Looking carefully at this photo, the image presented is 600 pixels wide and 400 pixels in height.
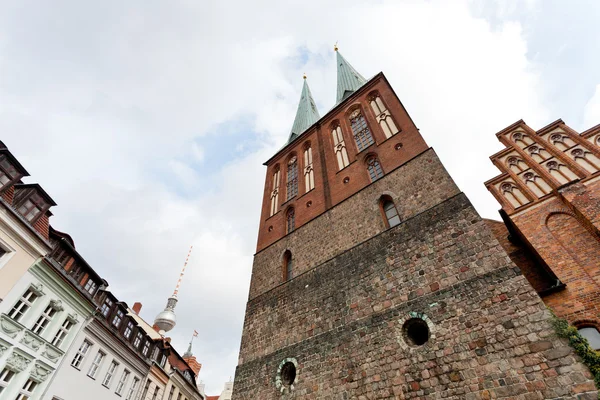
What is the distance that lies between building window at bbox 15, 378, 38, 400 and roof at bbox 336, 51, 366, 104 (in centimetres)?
1953

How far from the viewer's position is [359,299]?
29.2 ft

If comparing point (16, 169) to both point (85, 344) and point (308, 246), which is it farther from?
point (308, 246)

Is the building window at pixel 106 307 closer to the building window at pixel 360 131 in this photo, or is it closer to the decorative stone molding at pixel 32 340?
the decorative stone molding at pixel 32 340

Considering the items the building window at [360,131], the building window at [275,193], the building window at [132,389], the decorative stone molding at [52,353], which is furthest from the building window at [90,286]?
the building window at [360,131]

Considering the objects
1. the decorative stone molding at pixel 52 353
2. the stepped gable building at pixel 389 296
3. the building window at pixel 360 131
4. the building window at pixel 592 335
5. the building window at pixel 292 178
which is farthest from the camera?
the building window at pixel 292 178

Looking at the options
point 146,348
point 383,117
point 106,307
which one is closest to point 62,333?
point 106,307

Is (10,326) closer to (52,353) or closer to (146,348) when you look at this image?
(52,353)

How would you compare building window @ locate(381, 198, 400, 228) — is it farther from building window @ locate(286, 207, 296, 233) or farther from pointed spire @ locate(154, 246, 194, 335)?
pointed spire @ locate(154, 246, 194, 335)

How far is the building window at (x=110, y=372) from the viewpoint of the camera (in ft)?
47.1

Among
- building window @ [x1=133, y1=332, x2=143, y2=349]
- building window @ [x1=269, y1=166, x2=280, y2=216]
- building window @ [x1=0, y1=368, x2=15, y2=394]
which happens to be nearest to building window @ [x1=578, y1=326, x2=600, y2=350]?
building window @ [x1=269, y1=166, x2=280, y2=216]

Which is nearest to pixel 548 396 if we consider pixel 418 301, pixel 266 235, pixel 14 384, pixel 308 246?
pixel 418 301

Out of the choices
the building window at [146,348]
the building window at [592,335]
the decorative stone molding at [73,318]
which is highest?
the building window at [146,348]

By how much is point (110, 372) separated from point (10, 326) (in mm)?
6770

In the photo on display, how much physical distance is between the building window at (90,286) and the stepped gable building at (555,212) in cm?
1751
